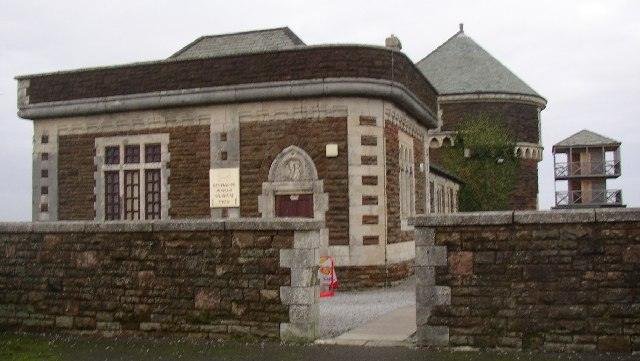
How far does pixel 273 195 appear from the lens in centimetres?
1609

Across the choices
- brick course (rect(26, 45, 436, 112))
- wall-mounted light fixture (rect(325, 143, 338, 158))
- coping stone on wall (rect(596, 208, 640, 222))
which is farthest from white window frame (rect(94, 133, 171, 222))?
coping stone on wall (rect(596, 208, 640, 222))

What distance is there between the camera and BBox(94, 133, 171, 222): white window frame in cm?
1723

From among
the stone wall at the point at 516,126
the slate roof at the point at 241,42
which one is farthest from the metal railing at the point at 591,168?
the slate roof at the point at 241,42

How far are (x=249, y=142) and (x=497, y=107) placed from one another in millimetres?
24310

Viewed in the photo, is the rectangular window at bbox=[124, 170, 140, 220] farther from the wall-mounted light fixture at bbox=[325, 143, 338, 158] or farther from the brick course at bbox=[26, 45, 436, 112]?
the wall-mounted light fixture at bbox=[325, 143, 338, 158]

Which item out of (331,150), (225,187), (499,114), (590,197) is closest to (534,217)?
(331,150)

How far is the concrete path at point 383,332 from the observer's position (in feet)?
29.0

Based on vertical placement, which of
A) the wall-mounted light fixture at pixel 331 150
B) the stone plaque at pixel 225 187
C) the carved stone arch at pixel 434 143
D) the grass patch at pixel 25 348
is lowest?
the grass patch at pixel 25 348

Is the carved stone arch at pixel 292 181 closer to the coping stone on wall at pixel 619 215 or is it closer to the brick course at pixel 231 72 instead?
the brick course at pixel 231 72

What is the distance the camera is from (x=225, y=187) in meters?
16.5

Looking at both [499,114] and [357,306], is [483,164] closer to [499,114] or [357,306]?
[499,114]

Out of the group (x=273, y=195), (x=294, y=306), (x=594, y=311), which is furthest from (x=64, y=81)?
(x=594, y=311)

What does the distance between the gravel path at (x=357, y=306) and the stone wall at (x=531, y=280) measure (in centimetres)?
180

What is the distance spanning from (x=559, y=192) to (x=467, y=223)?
152 feet
